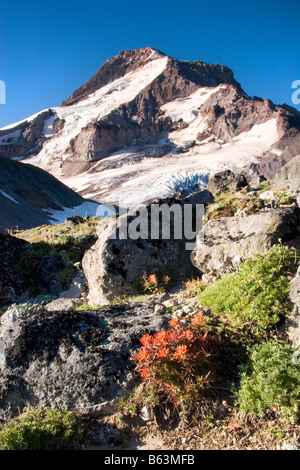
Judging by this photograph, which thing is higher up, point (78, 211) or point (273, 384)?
point (78, 211)

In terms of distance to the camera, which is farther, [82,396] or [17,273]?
[17,273]

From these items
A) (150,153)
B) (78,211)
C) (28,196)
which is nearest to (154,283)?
(78,211)

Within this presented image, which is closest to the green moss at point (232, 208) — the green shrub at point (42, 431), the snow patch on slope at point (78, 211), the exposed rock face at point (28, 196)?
the green shrub at point (42, 431)

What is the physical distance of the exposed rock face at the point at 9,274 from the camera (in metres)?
7.21

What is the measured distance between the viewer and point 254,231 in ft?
17.7

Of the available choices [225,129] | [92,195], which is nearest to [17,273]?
[92,195]

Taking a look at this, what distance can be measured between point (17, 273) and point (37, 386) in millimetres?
4579

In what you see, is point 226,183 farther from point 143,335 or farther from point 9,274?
point 143,335

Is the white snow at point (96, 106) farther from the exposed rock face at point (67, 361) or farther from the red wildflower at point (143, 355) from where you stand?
the red wildflower at point (143, 355)

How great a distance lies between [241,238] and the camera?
5.60 meters

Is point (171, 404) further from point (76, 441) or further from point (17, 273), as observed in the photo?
point (17, 273)

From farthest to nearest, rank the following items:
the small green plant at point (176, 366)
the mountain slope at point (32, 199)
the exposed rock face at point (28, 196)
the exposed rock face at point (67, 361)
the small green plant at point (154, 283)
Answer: the mountain slope at point (32, 199) < the exposed rock face at point (28, 196) < the small green plant at point (154, 283) < the exposed rock face at point (67, 361) < the small green plant at point (176, 366)

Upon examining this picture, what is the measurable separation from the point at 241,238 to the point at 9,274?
5.26 metres

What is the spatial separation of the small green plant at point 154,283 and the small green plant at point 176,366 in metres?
2.49
